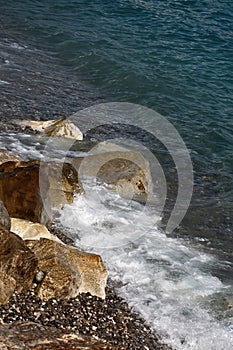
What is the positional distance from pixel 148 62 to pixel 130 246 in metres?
13.4

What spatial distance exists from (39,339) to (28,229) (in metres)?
3.18

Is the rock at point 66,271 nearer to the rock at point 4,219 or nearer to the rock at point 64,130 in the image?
the rock at point 4,219

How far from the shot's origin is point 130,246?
11.0 meters

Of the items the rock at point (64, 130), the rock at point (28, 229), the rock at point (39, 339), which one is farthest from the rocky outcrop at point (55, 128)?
the rock at point (39, 339)

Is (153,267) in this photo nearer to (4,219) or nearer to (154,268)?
(154,268)

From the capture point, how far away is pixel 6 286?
805 cm

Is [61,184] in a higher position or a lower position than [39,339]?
lower

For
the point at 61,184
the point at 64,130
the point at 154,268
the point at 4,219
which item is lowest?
the point at 154,268

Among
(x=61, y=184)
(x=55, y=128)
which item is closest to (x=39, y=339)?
(x=61, y=184)

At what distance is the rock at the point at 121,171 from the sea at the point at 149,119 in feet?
0.91

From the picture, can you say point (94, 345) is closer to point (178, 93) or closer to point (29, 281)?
point (29, 281)

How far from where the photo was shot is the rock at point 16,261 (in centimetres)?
813

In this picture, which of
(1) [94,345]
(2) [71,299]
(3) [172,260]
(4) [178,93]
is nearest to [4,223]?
(2) [71,299]

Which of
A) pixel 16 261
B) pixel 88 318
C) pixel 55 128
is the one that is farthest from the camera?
pixel 55 128
